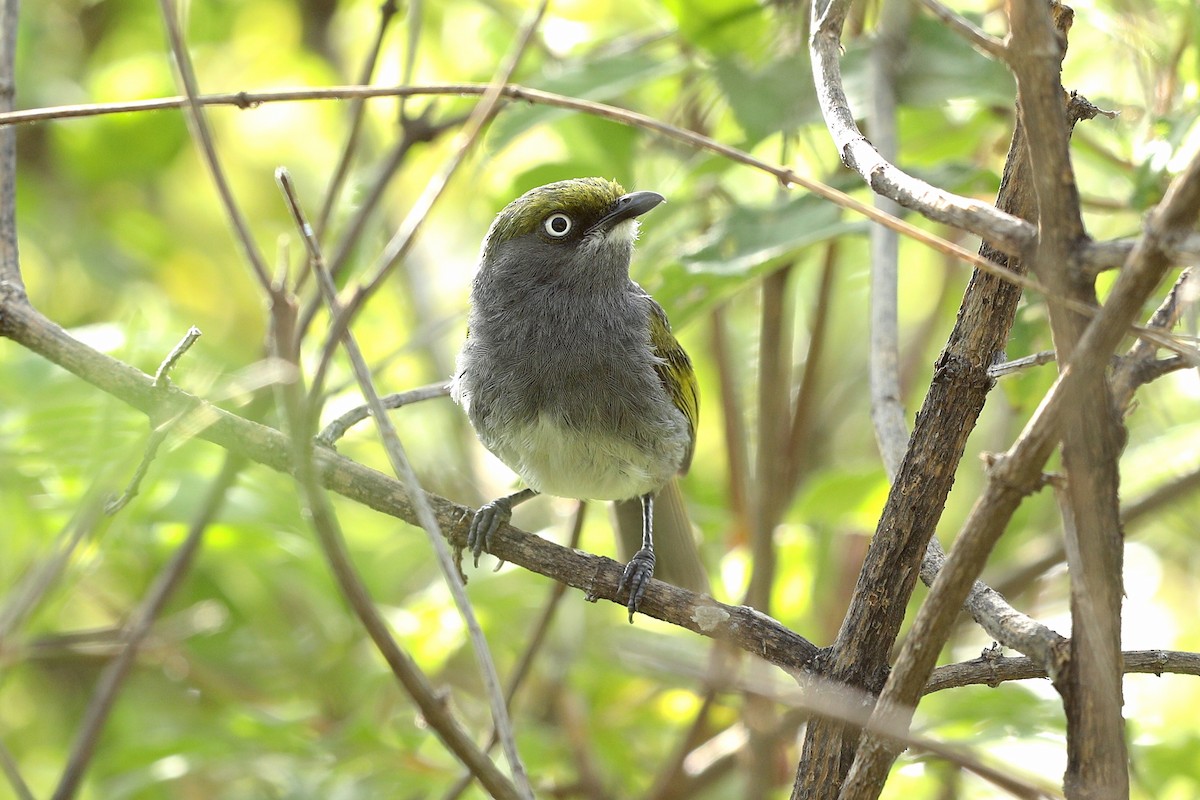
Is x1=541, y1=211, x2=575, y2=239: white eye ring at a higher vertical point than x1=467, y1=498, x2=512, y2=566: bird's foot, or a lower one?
higher

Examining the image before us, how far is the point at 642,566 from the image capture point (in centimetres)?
329

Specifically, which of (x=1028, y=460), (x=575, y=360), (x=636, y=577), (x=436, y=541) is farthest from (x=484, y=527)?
(x=1028, y=460)

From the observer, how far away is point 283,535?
3.32 m

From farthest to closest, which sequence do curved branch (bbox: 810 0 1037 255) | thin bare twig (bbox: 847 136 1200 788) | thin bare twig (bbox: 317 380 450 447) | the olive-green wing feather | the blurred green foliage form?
1. the olive-green wing feather
2. the blurred green foliage
3. thin bare twig (bbox: 317 380 450 447)
4. curved branch (bbox: 810 0 1037 255)
5. thin bare twig (bbox: 847 136 1200 788)

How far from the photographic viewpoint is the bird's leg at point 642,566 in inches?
95.6

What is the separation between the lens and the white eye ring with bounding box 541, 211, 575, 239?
3.82 m

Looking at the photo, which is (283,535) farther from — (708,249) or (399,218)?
(399,218)

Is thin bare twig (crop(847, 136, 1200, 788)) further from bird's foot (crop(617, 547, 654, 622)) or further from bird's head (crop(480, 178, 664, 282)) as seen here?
bird's head (crop(480, 178, 664, 282))

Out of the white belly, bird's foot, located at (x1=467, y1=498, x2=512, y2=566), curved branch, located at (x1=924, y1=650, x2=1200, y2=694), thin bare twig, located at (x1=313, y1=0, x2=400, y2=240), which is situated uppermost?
thin bare twig, located at (x1=313, y1=0, x2=400, y2=240)

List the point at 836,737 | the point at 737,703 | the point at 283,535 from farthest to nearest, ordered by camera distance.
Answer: the point at 737,703, the point at 283,535, the point at 836,737

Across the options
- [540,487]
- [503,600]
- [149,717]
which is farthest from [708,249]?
[149,717]

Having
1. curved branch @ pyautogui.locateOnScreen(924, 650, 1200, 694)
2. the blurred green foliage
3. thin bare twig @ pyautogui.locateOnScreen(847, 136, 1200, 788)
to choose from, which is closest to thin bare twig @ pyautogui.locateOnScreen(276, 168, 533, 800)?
the blurred green foliage

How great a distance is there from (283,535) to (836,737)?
6.46 feet

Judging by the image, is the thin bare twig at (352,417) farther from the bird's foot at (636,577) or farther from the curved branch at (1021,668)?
the curved branch at (1021,668)
